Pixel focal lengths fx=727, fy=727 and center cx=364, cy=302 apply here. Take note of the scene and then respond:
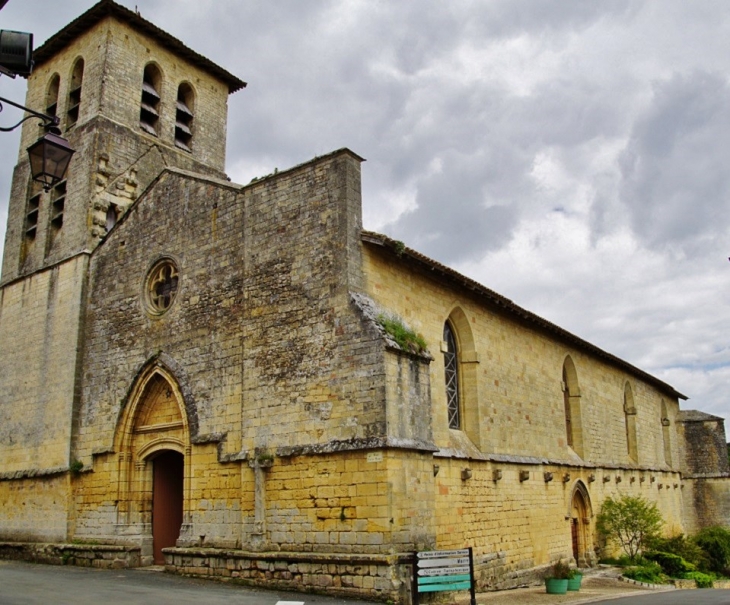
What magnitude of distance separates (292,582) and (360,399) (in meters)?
3.03

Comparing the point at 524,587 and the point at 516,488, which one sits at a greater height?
the point at 516,488

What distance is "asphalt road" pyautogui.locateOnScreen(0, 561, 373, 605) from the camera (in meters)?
9.76

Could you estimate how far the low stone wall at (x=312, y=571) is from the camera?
34.5 ft

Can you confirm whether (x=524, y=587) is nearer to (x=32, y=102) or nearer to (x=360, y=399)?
(x=360, y=399)

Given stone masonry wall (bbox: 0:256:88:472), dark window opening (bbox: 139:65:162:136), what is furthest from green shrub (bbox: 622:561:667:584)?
dark window opening (bbox: 139:65:162:136)

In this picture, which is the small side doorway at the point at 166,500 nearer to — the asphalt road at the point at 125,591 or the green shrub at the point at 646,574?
the asphalt road at the point at 125,591

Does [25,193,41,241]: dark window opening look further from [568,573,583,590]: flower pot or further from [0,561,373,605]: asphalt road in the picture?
[568,573,583,590]: flower pot

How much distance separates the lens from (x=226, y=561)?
40.4 ft

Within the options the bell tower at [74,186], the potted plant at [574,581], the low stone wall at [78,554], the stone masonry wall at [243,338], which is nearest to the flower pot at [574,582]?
the potted plant at [574,581]

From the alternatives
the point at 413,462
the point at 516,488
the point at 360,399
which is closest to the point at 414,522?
the point at 413,462

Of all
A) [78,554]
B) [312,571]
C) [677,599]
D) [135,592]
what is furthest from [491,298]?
[78,554]

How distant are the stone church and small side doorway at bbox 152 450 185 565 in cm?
4

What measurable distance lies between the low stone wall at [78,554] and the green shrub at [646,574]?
11.7m

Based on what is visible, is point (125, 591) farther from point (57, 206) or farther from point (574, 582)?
point (57, 206)
